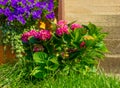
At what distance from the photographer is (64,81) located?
543 centimetres

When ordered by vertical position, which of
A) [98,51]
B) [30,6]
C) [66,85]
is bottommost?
[66,85]

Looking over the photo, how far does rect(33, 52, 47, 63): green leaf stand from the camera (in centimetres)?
564

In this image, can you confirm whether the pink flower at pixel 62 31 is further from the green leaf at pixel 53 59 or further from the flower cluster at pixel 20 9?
the flower cluster at pixel 20 9

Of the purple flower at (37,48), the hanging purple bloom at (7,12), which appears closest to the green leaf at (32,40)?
the purple flower at (37,48)

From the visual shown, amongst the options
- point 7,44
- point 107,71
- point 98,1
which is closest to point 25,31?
point 7,44

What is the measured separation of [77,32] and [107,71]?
2.90ft

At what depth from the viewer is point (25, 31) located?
6.36 m

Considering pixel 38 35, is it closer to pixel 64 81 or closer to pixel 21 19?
pixel 21 19

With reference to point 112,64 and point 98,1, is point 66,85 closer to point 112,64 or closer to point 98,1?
point 112,64

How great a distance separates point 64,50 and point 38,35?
1.30 feet

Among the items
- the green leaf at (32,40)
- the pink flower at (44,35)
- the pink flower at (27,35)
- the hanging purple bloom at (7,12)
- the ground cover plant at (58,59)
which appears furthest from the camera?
the hanging purple bloom at (7,12)

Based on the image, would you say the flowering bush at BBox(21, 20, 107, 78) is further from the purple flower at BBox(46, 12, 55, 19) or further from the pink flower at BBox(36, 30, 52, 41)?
the purple flower at BBox(46, 12, 55, 19)

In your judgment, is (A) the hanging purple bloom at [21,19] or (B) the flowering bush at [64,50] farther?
(A) the hanging purple bloom at [21,19]

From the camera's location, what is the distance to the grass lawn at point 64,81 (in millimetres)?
5277
